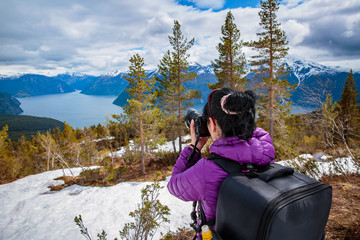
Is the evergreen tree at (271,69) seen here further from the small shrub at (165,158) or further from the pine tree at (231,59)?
the small shrub at (165,158)

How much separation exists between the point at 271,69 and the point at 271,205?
1256cm

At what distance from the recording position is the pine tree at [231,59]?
12.4 m

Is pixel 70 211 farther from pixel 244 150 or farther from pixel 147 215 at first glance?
pixel 244 150

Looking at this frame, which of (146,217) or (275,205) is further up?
(275,205)

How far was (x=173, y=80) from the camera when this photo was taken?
46.4 ft

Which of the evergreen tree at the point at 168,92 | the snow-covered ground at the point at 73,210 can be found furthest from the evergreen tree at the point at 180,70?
the snow-covered ground at the point at 73,210

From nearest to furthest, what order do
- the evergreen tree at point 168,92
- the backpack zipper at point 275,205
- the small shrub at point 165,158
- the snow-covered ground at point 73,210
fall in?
the backpack zipper at point 275,205
the snow-covered ground at point 73,210
the evergreen tree at point 168,92
the small shrub at point 165,158

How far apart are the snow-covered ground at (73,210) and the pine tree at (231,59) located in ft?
24.8

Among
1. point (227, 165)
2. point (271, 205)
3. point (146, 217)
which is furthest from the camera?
point (146, 217)

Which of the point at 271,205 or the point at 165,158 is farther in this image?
the point at 165,158

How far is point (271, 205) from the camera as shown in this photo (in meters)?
0.83

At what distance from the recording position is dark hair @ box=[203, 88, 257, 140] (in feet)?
3.53

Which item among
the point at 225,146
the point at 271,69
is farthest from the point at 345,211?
the point at 271,69

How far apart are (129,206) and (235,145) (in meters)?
6.52
